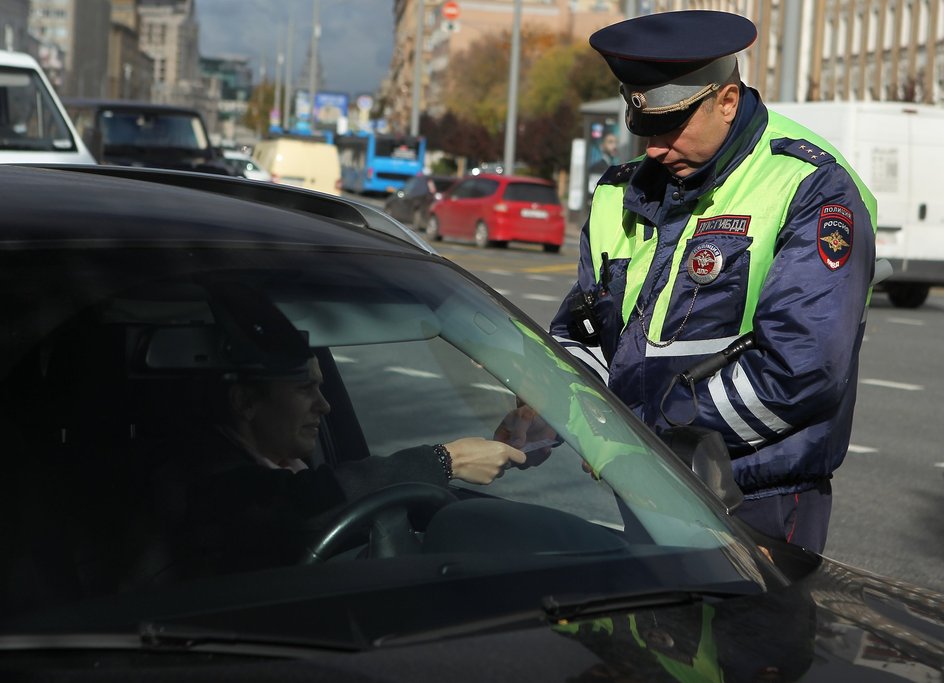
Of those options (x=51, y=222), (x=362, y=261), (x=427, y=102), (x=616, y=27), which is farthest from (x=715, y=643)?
(x=427, y=102)

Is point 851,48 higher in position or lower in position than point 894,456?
higher

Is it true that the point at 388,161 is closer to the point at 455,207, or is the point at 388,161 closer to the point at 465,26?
the point at 455,207

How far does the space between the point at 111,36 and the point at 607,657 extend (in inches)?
7421

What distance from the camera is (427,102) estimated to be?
460 ft

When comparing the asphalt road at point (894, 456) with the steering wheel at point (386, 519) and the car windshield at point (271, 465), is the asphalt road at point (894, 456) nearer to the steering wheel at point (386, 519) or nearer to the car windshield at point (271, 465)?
the car windshield at point (271, 465)

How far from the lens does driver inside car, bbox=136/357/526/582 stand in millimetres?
2139

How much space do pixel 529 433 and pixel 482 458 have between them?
0.42ft

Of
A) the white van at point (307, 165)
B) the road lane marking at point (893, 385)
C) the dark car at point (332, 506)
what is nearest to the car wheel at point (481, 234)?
the white van at point (307, 165)

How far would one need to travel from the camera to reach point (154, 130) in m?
21.8

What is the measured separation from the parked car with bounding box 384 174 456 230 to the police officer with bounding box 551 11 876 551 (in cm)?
3174

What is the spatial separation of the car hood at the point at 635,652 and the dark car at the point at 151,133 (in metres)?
19.5

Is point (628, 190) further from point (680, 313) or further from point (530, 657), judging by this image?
point (530, 657)

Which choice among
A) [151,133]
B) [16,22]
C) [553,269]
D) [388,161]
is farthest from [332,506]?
[16,22]

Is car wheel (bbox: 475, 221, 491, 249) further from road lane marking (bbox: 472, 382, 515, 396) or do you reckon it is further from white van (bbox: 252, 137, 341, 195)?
road lane marking (bbox: 472, 382, 515, 396)
